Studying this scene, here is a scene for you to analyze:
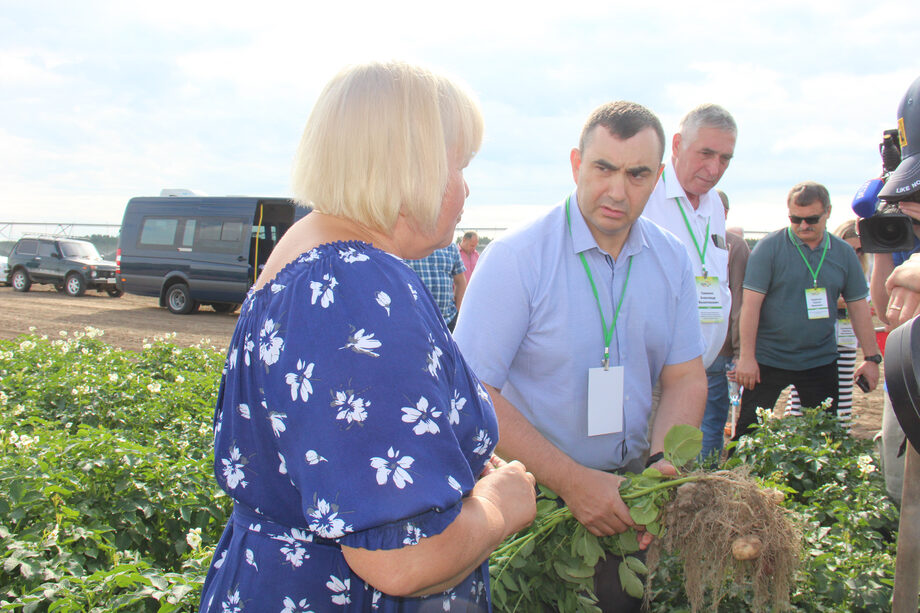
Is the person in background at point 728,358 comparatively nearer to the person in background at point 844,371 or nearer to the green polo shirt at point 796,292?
the green polo shirt at point 796,292

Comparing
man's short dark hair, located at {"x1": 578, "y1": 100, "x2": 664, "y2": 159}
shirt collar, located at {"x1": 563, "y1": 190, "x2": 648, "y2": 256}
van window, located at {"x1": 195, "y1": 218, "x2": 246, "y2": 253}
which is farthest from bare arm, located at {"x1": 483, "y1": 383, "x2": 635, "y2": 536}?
van window, located at {"x1": 195, "y1": 218, "x2": 246, "y2": 253}

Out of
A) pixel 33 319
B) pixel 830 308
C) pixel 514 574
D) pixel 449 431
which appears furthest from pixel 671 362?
pixel 33 319

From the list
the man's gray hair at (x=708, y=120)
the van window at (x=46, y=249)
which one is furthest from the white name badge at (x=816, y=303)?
the van window at (x=46, y=249)

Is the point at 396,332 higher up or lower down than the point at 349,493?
higher up

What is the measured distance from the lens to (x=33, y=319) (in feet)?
45.6

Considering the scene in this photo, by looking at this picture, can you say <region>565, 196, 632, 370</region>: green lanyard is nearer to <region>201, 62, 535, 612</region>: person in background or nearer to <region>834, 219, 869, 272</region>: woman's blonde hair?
<region>201, 62, 535, 612</region>: person in background

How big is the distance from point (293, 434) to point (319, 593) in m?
0.35

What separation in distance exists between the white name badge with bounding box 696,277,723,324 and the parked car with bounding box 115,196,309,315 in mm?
11518

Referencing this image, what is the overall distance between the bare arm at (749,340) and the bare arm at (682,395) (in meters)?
2.49

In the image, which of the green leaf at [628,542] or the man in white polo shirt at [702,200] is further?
the man in white polo shirt at [702,200]

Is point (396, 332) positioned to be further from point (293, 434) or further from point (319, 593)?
point (319, 593)

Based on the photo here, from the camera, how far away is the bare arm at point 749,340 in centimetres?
481

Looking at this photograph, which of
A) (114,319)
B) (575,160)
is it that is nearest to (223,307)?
(114,319)

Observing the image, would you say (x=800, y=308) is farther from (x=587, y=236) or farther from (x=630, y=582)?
(x=630, y=582)
